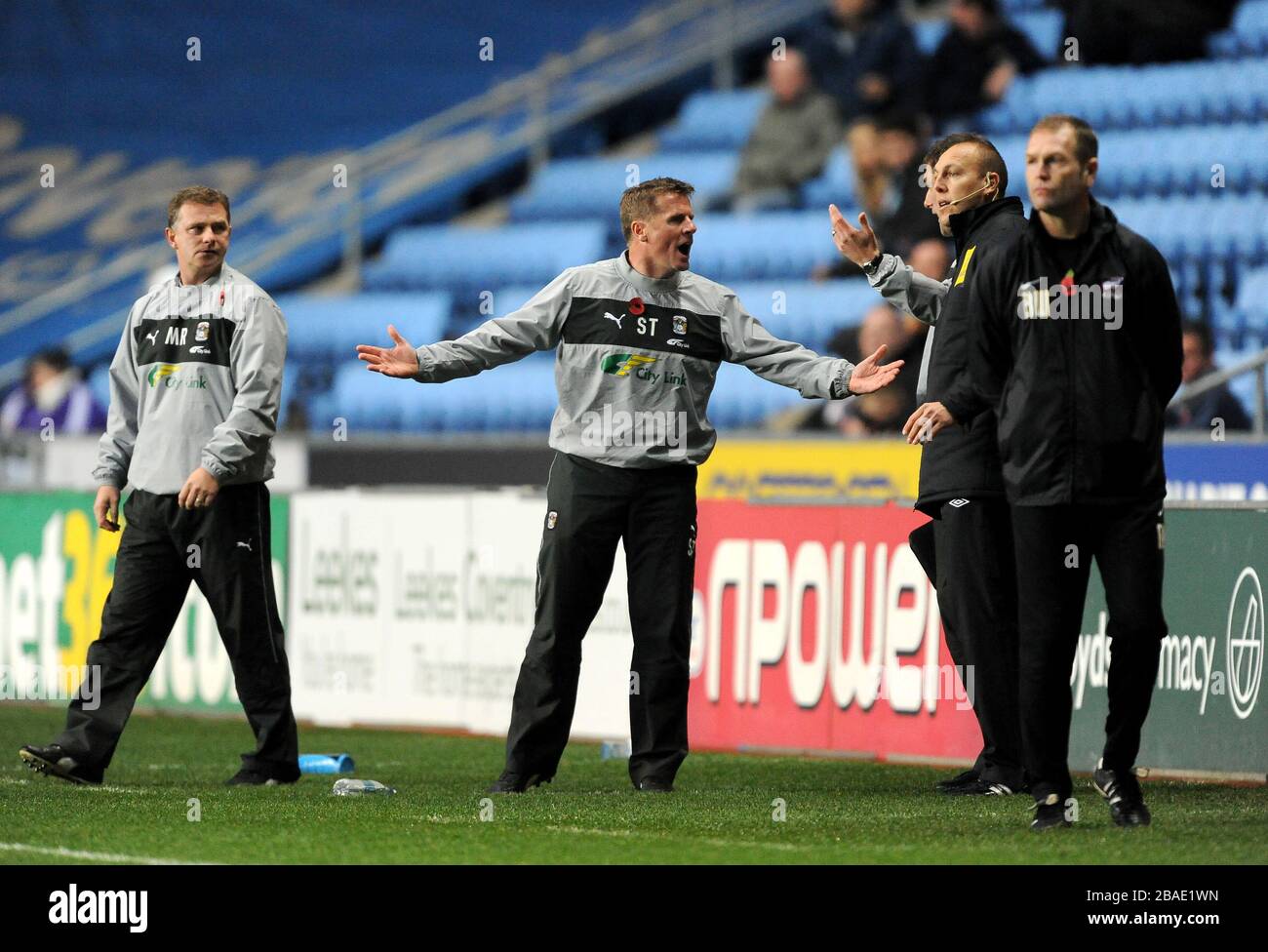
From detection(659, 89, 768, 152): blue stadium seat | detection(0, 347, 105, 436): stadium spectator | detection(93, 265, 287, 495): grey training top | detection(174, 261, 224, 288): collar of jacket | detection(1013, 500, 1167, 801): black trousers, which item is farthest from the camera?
detection(659, 89, 768, 152): blue stadium seat

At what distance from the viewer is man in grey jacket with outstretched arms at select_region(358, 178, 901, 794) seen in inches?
310

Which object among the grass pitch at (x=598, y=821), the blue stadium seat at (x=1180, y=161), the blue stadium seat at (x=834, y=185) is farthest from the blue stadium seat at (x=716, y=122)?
the grass pitch at (x=598, y=821)

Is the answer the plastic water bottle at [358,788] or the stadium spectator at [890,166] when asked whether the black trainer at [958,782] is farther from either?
the stadium spectator at [890,166]

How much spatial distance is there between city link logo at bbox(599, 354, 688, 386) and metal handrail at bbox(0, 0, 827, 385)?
13853 millimetres

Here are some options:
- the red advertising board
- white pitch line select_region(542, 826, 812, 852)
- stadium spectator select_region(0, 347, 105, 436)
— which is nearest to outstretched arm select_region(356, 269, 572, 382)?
white pitch line select_region(542, 826, 812, 852)

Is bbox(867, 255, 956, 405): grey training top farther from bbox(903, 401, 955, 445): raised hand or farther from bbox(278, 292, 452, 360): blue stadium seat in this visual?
bbox(278, 292, 452, 360): blue stadium seat

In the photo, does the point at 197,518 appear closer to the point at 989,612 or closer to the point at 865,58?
the point at 989,612

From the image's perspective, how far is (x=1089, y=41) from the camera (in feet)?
58.2

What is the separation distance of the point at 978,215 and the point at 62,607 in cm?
748

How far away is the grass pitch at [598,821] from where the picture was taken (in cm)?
600

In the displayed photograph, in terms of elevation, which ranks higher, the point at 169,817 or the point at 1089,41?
the point at 1089,41
